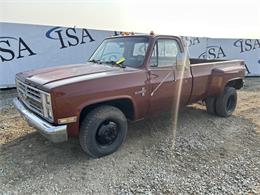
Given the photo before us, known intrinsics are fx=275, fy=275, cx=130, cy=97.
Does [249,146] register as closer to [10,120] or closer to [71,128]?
[71,128]

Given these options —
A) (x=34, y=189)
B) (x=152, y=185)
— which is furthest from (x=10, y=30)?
(x=152, y=185)

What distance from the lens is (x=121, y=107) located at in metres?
4.71

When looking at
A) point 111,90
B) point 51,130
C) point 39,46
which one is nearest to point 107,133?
point 111,90

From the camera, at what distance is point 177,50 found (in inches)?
212

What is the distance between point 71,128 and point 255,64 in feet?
45.0

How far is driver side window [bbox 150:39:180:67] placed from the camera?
4.87 m

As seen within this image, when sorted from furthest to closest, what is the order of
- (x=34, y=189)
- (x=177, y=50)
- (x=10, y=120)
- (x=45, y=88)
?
(x=10, y=120), (x=177, y=50), (x=45, y=88), (x=34, y=189)

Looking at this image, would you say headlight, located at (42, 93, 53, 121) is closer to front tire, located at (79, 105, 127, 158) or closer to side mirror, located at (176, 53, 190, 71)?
front tire, located at (79, 105, 127, 158)

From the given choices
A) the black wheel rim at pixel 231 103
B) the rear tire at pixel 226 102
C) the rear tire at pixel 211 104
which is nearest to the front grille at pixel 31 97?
the rear tire at pixel 211 104

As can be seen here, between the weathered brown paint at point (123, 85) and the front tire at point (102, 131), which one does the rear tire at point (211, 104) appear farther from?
the front tire at point (102, 131)

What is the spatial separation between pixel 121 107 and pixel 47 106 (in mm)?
1340

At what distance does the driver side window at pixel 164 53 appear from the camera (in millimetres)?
4871

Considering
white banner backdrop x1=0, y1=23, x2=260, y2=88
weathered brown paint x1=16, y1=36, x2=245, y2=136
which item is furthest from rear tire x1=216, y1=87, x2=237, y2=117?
white banner backdrop x1=0, y1=23, x2=260, y2=88

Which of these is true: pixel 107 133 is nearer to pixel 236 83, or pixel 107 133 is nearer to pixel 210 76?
pixel 210 76
